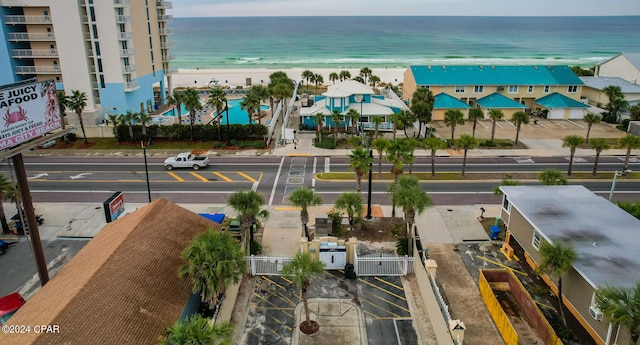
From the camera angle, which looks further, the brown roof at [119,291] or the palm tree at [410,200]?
the palm tree at [410,200]

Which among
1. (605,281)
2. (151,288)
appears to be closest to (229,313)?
(151,288)

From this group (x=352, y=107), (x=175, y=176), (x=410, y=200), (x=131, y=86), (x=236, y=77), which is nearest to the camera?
(x=410, y=200)

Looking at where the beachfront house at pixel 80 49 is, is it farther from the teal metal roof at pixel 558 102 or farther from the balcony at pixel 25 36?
the teal metal roof at pixel 558 102

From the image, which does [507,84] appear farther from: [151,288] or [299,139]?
[151,288]

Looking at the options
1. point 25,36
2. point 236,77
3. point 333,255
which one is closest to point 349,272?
point 333,255

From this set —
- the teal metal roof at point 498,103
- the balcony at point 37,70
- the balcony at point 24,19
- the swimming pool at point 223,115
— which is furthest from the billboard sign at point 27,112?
the teal metal roof at point 498,103

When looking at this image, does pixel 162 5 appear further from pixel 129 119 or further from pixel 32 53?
pixel 129 119
